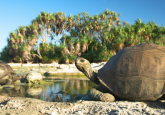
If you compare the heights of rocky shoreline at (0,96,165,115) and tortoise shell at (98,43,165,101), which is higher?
tortoise shell at (98,43,165,101)

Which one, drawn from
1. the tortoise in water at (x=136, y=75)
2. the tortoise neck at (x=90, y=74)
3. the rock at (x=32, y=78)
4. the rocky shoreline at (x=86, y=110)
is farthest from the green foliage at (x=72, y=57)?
the rocky shoreline at (x=86, y=110)

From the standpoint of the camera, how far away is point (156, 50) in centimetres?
358

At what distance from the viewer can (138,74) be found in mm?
3330

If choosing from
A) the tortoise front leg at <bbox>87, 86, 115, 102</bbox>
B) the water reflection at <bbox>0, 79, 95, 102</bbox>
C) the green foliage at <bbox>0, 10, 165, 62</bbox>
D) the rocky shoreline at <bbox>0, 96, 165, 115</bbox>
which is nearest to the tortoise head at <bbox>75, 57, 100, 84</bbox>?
the tortoise front leg at <bbox>87, 86, 115, 102</bbox>

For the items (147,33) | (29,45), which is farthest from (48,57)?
(147,33)

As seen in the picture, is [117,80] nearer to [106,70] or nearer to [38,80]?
[106,70]

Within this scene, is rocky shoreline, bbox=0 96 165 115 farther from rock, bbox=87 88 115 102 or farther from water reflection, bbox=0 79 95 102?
water reflection, bbox=0 79 95 102

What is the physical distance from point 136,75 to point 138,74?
0.05 metres

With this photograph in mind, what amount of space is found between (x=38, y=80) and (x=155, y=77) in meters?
6.43

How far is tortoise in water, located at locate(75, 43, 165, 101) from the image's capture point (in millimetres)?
3207

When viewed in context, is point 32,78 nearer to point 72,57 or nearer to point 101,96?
point 101,96

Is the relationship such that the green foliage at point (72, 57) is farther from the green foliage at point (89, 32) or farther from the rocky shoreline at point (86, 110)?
the rocky shoreline at point (86, 110)

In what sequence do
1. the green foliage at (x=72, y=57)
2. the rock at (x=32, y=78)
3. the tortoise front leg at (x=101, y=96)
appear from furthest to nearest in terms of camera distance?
1. the green foliage at (x=72, y=57)
2. the rock at (x=32, y=78)
3. the tortoise front leg at (x=101, y=96)

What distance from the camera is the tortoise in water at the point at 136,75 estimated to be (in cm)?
321
